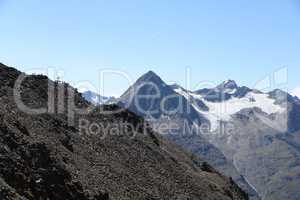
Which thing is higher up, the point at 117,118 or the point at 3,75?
the point at 3,75

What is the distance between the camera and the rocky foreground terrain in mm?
35156

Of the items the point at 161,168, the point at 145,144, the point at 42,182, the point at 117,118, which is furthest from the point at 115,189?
the point at 117,118

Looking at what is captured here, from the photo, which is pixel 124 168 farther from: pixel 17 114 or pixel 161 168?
pixel 17 114

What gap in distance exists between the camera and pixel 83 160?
44.9 metres

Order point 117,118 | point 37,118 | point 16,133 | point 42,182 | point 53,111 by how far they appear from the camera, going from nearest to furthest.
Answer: point 42,182
point 16,133
point 37,118
point 53,111
point 117,118

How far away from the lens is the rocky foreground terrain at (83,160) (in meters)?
35.2

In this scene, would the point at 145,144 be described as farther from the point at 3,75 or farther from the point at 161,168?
the point at 3,75

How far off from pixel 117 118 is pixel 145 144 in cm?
640

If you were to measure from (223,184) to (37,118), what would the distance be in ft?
95.1

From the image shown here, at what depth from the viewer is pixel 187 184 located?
2159 inches

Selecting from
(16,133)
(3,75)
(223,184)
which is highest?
(3,75)

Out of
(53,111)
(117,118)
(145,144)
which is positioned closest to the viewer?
(53,111)

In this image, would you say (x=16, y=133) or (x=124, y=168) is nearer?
(x=16, y=133)

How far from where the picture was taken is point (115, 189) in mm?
42969
